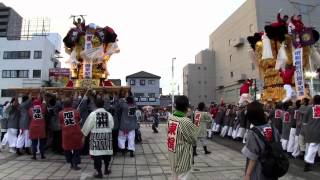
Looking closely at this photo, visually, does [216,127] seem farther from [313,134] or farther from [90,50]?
[313,134]

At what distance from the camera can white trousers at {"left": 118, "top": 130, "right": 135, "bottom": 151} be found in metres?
11.3

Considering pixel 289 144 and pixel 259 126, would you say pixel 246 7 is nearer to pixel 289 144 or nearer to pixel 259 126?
pixel 289 144

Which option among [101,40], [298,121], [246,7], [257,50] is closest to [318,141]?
[298,121]

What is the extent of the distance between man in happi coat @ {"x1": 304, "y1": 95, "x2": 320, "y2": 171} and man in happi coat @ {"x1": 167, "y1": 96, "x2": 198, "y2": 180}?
15.5 feet

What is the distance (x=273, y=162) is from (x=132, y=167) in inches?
228

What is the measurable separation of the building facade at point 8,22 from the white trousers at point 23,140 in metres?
89.4

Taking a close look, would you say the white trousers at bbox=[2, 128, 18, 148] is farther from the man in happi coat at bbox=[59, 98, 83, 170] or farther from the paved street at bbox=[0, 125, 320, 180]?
the man in happi coat at bbox=[59, 98, 83, 170]

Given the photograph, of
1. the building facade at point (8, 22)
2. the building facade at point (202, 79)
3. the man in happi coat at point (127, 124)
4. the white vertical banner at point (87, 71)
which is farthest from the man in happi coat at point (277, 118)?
the building facade at point (8, 22)

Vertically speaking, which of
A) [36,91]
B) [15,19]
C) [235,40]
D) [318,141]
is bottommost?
[318,141]

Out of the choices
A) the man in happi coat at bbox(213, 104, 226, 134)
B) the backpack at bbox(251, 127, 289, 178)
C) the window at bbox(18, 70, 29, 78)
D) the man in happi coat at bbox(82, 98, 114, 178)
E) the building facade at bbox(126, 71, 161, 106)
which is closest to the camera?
the backpack at bbox(251, 127, 289, 178)

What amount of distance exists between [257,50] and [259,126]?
13.7m

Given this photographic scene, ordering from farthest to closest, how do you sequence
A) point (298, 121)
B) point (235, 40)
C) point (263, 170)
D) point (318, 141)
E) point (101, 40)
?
point (235, 40) → point (101, 40) → point (298, 121) → point (318, 141) → point (263, 170)

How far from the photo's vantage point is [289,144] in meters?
11.2

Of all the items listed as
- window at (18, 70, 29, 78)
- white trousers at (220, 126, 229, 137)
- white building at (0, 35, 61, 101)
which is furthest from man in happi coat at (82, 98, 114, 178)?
window at (18, 70, 29, 78)
